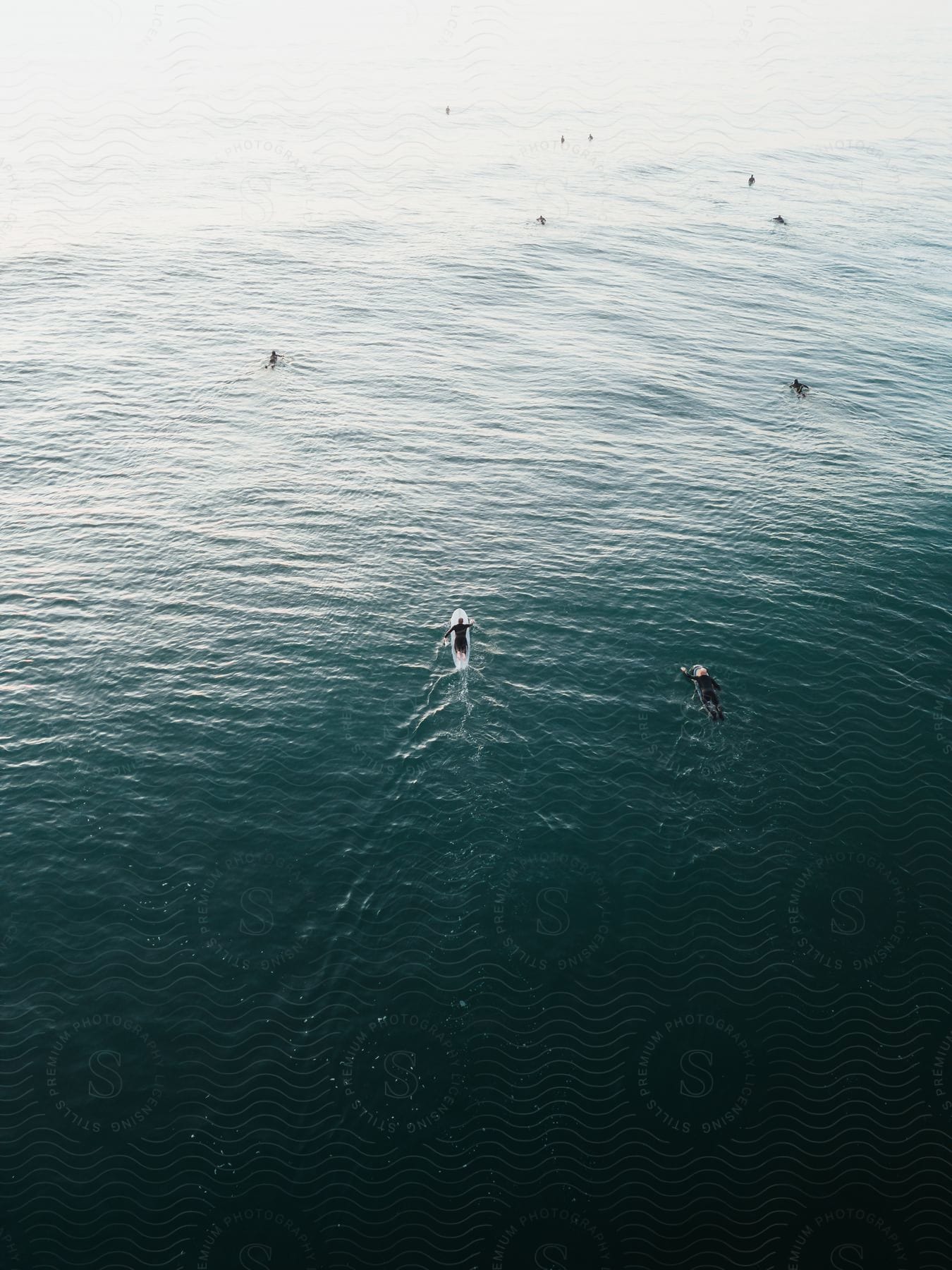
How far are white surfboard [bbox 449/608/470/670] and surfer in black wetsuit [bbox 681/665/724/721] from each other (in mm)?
14779

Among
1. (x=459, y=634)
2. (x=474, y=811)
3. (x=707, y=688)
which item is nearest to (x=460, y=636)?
(x=459, y=634)

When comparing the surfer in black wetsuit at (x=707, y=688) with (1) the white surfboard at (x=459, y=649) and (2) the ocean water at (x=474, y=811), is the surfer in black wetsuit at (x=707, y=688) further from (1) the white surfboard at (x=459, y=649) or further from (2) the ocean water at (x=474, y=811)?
(1) the white surfboard at (x=459, y=649)

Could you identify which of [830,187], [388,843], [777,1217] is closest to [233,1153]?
[388,843]

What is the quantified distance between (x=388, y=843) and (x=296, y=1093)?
46.6 ft

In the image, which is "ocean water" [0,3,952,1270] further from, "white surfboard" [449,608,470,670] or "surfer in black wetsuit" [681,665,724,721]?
"surfer in black wetsuit" [681,665,724,721]

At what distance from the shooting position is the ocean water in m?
40.4

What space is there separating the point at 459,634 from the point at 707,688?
17.2m

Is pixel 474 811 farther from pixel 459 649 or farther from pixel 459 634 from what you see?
pixel 459 634

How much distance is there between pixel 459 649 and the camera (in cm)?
6500

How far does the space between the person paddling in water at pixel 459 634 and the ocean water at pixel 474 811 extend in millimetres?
1007

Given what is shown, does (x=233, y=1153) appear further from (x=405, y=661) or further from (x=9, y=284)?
(x=9, y=284)

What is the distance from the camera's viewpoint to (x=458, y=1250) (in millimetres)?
38281

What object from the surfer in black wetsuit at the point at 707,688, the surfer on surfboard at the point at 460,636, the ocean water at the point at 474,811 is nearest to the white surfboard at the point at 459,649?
the surfer on surfboard at the point at 460,636

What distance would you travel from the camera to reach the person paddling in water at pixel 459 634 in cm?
6506
